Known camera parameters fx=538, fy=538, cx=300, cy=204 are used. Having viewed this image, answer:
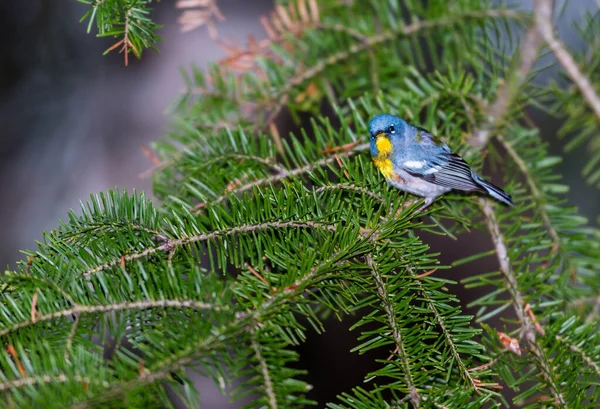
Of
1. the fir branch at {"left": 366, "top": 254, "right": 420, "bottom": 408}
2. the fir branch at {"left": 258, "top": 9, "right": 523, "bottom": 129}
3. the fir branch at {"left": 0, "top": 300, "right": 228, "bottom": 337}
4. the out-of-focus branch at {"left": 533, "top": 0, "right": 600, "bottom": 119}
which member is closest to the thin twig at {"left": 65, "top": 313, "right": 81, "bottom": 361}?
the fir branch at {"left": 0, "top": 300, "right": 228, "bottom": 337}

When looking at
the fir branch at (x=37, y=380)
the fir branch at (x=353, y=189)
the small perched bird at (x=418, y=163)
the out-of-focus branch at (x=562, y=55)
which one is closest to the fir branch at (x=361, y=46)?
the out-of-focus branch at (x=562, y=55)

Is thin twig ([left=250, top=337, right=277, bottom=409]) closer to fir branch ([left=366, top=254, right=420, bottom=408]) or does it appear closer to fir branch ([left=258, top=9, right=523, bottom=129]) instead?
fir branch ([left=366, top=254, right=420, bottom=408])

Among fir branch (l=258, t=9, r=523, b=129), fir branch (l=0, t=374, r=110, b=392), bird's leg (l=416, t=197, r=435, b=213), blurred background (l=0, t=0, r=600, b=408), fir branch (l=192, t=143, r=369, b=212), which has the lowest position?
bird's leg (l=416, t=197, r=435, b=213)

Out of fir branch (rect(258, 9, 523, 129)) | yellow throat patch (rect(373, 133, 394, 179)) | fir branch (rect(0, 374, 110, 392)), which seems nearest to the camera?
fir branch (rect(0, 374, 110, 392))

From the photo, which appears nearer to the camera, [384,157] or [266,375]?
[266,375]

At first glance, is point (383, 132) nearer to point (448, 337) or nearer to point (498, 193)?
point (498, 193)

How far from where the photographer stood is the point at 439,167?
104 cm

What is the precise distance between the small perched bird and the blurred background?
1.62 ft

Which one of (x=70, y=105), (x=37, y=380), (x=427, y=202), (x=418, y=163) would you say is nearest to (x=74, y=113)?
(x=70, y=105)

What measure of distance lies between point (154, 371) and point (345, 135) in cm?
58

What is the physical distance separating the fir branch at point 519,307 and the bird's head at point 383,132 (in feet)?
0.61

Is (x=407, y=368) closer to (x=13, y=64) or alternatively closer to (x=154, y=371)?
(x=154, y=371)

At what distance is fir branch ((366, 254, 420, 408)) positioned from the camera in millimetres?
616

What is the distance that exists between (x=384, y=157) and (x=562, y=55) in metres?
0.44
